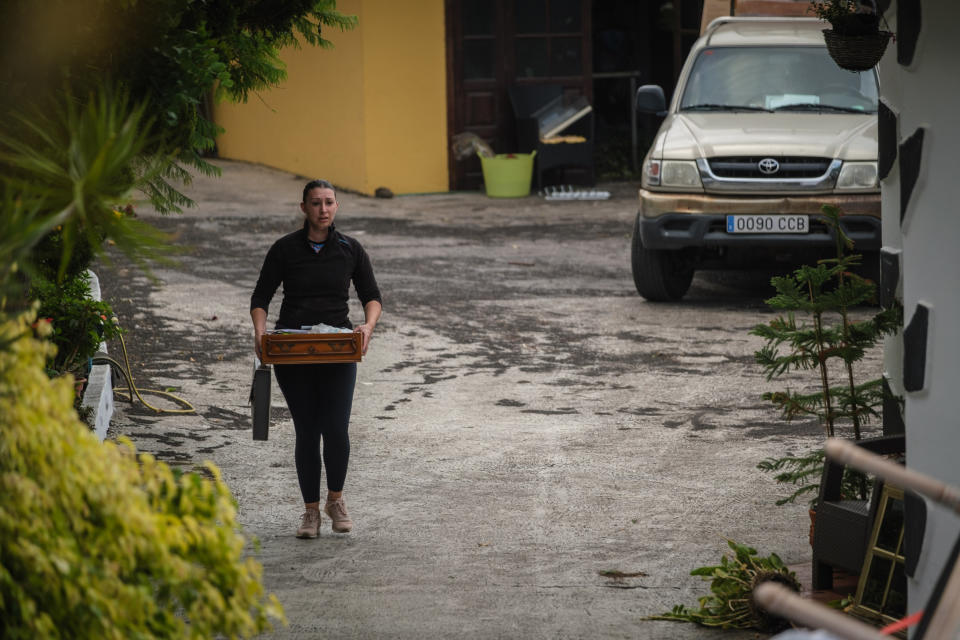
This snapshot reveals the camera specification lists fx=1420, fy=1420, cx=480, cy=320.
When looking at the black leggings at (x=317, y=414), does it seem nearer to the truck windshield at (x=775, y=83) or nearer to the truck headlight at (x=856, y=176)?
the truck headlight at (x=856, y=176)

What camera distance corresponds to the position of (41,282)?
14.1ft

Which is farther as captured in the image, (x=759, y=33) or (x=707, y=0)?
(x=707, y=0)

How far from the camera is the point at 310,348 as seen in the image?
6309mm

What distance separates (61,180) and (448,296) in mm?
9562

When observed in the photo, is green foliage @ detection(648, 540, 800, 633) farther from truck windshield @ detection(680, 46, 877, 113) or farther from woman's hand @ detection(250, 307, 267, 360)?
truck windshield @ detection(680, 46, 877, 113)

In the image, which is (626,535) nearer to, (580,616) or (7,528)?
(580,616)

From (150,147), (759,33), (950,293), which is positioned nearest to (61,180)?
(150,147)

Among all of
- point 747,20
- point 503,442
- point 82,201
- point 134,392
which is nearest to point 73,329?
point 134,392

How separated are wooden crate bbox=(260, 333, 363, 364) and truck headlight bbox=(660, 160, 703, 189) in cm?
591

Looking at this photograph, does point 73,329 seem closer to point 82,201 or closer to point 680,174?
point 82,201

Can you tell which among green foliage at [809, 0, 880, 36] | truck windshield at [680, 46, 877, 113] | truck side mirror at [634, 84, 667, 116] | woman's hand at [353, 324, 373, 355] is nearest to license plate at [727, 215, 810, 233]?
truck windshield at [680, 46, 877, 113]

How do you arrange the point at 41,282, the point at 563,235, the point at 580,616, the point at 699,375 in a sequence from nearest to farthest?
the point at 41,282 < the point at 580,616 < the point at 699,375 < the point at 563,235

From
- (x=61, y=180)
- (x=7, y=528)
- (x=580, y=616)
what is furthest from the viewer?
(x=580, y=616)

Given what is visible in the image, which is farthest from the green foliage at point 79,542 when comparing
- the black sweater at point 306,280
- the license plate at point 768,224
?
the license plate at point 768,224
